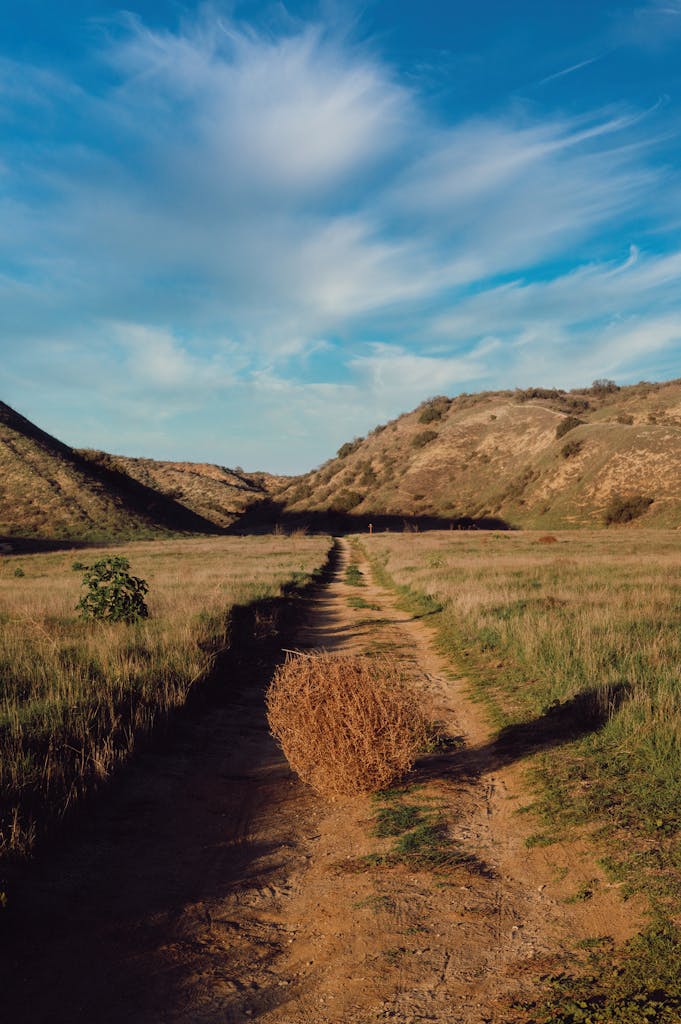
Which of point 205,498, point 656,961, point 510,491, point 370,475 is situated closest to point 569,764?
point 656,961

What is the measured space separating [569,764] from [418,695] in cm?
167

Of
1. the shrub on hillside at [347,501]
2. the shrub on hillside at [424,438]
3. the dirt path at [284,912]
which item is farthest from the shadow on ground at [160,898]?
the shrub on hillside at [424,438]

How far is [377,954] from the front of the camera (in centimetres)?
363

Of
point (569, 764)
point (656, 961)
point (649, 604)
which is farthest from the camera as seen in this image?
point (649, 604)

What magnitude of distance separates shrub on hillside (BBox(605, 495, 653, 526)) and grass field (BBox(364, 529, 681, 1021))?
36264 mm

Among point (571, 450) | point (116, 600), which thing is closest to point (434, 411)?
point (571, 450)

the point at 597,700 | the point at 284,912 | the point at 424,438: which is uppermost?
the point at 424,438

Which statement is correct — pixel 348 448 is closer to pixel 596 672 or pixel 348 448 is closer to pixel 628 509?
pixel 628 509

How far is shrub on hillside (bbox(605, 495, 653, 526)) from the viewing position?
5244 cm

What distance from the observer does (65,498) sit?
1951 inches

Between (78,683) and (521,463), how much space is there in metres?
72.6

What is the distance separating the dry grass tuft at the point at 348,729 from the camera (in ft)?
18.8

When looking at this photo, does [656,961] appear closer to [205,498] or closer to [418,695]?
[418,695]

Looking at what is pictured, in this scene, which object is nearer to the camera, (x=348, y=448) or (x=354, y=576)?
(x=354, y=576)
